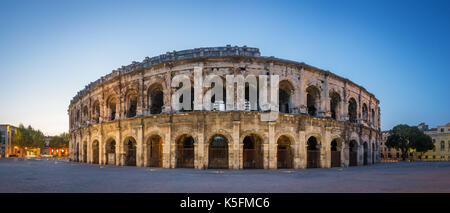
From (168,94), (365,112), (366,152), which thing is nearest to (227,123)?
Answer: (168,94)

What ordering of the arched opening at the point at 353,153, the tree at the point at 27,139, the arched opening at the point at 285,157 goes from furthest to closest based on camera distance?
1. the tree at the point at 27,139
2. the arched opening at the point at 353,153
3. the arched opening at the point at 285,157

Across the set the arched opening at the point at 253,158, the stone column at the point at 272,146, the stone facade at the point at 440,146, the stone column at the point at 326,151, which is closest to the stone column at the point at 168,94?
the arched opening at the point at 253,158

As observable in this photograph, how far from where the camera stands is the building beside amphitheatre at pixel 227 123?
1886 centimetres

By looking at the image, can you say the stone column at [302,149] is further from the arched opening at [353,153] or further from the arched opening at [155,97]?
the arched opening at [155,97]

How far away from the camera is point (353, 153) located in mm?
25125

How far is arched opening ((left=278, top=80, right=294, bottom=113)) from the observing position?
20922 millimetres

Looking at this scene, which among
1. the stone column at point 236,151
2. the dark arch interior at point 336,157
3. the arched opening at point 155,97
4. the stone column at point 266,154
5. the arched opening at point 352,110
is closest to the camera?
the stone column at point 236,151

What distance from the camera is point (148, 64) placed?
22703mm

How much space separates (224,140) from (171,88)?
5.67 meters

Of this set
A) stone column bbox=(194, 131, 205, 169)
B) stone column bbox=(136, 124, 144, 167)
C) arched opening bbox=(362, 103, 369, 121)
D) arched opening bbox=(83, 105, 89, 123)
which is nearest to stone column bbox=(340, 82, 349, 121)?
arched opening bbox=(362, 103, 369, 121)

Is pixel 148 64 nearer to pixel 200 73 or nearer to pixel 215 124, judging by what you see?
pixel 200 73

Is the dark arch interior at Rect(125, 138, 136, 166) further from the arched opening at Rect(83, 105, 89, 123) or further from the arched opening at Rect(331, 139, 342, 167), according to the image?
the arched opening at Rect(331, 139, 342, 167)

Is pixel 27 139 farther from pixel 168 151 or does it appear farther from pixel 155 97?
pixel 168 151
